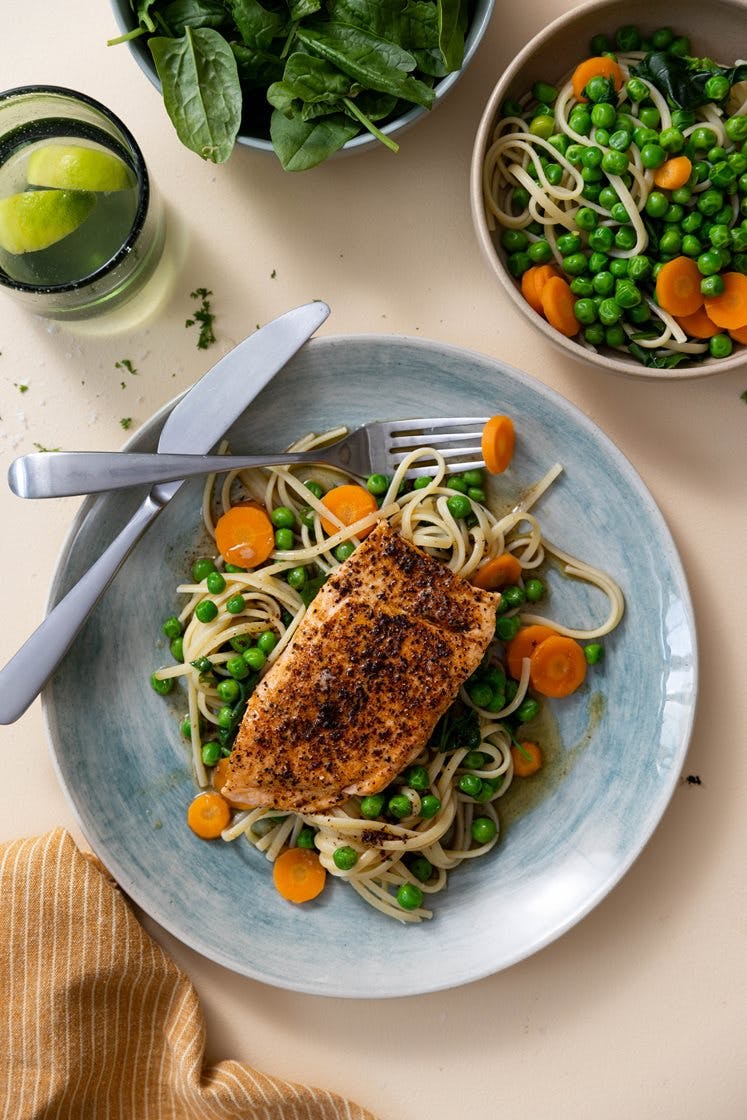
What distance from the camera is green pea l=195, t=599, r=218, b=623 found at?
3447mm

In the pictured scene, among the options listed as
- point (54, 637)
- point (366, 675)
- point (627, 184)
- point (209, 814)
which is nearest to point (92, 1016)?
point (209, 814)

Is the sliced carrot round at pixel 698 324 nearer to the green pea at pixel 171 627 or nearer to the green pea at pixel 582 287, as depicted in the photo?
the green pea at pixel 582 287

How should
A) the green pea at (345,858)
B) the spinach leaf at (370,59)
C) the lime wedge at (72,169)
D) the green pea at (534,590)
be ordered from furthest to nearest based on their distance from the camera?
the green pea at (534,590) → the green pea at (345,858) → the lime wedge at (72,169) → the spinach leaf at (370,59)

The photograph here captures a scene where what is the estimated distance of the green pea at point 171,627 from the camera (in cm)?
353

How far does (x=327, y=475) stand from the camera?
3.60 metres

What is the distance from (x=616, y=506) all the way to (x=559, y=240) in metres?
1.01

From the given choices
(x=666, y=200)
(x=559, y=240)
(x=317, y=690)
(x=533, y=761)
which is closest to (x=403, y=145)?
(x=559, y=240)

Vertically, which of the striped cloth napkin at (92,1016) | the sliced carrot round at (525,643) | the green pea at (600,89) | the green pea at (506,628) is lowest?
the striped cloth napkin at (92,1016)

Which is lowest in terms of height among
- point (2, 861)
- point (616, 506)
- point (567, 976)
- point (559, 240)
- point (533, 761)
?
point (567, 976)

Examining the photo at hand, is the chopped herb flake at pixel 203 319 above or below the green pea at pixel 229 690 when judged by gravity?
above

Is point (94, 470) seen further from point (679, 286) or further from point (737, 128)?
point (737, 128)

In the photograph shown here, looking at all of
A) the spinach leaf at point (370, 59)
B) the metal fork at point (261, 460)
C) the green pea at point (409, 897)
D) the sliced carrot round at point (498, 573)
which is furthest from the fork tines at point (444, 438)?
the green pea at point (409, 897)

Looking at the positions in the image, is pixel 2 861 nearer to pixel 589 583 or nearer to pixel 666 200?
pixel 589 583

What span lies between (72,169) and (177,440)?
964 mm
